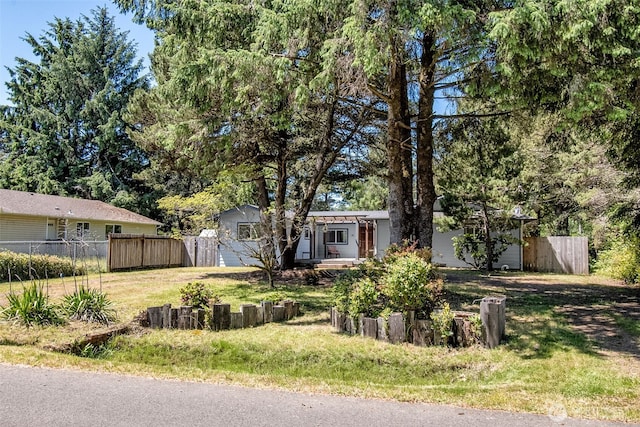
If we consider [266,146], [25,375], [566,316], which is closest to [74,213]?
[266,146]

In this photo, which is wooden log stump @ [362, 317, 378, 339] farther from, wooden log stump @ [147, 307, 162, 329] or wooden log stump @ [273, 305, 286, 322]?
wooden log stump @ [147, 307, 162, 329]

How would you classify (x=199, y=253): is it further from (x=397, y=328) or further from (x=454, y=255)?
(x=397, y=328)

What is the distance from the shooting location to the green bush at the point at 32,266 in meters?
13.4

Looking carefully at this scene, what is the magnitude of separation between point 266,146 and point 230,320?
8531mm

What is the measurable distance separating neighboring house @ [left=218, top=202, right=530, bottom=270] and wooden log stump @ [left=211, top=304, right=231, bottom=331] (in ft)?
33.7

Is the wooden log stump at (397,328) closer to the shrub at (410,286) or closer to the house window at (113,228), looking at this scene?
the shrub at (410,286)

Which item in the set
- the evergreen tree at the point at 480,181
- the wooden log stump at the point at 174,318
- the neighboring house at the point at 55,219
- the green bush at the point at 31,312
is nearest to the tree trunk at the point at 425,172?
the evergreen tree at the point at 480,181

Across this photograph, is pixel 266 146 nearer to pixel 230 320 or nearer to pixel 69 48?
pixel 230 320

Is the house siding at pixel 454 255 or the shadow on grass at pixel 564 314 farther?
the house siding at pixel 454 255

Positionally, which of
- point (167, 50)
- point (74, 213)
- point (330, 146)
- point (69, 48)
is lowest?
point (74, 213)

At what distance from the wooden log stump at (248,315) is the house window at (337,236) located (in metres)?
19.4

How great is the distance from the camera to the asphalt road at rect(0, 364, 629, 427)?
3551 millimetres

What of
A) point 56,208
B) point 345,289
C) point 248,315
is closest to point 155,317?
point 248,315

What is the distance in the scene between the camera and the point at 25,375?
458 centimetres
